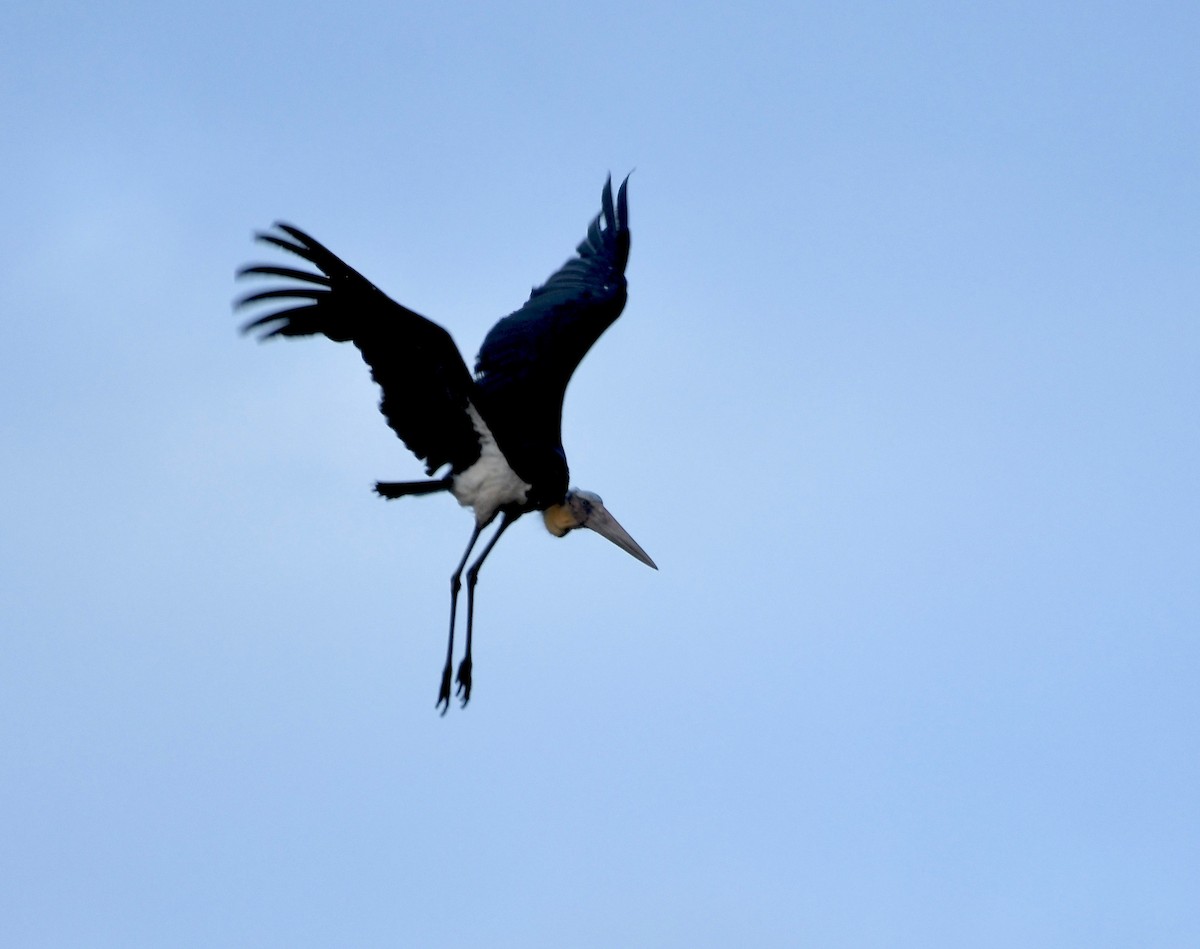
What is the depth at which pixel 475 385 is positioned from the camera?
1725 cm

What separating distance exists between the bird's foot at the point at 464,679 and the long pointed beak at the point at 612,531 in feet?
6.11

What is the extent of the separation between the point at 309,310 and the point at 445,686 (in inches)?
131

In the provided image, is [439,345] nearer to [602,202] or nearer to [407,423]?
[407,423]

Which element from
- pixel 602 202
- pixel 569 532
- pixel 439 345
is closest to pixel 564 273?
pixel 602 202

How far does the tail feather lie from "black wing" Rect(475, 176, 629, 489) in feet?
2.09

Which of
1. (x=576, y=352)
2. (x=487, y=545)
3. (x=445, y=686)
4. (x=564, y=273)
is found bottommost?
(x=445, y=686)

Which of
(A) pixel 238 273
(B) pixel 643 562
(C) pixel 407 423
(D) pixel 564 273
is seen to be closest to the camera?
(A) pixel 238 273

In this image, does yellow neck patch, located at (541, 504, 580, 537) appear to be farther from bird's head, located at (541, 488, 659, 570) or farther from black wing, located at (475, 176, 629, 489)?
black wing, located at (475, 176, 629, 489)

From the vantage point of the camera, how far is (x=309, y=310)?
16781 millimetres

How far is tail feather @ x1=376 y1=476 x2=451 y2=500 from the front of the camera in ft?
58.3

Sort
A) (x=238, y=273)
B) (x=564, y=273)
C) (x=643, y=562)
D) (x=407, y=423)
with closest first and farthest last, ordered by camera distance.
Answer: (x=238, y=273) → (x=407, y=423) → (x=643, y=562) → (x=564, y=273)

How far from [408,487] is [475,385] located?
1247mm

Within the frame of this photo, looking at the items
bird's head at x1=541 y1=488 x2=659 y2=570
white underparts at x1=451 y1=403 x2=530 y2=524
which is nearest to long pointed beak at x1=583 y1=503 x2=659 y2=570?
bird's head at x1=541 y1=488 x2=659 y2=570

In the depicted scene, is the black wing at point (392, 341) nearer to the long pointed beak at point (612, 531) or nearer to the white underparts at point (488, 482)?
the white underparts at point (488, 482)
